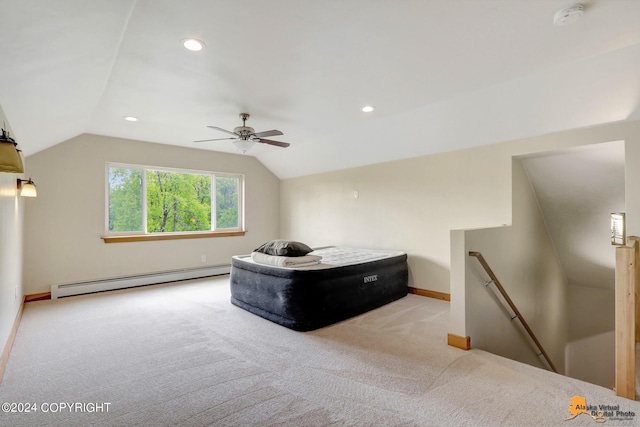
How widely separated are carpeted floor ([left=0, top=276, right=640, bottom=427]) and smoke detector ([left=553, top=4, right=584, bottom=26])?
2480 millimetres

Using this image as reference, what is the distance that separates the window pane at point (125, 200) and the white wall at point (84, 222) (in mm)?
167

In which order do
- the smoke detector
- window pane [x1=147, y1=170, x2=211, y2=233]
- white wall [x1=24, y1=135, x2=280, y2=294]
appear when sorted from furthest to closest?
1. window pane [x1=147, y1=170, x2=211, y2=233]
2. white wall [x1=24, y1=135, x2=280, y2=294]
3. the smoke detector

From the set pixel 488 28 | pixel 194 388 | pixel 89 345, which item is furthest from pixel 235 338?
pixel 488 28

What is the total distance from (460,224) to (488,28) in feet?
8.84

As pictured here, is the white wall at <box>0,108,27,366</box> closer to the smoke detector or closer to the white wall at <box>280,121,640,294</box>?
the white wall at <box>280,121,640,294</box>

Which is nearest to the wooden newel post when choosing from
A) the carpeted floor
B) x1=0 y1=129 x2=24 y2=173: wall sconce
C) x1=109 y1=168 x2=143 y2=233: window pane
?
the carpeted floor

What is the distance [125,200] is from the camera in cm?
524

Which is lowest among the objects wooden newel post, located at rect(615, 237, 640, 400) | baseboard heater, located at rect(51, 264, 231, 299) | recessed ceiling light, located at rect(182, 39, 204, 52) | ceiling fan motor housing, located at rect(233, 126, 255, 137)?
baseboard heater, located at rect(51, 264, 231, 299)

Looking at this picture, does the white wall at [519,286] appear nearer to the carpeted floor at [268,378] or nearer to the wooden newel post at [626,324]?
the carpeted floor at [268,378]

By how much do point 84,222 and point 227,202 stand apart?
8.16 ft

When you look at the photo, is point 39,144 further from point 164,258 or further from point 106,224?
point 164,258

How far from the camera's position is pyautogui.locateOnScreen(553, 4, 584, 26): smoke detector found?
1.90m

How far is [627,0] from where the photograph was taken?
1.84 m

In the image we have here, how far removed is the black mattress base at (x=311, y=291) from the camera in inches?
126
